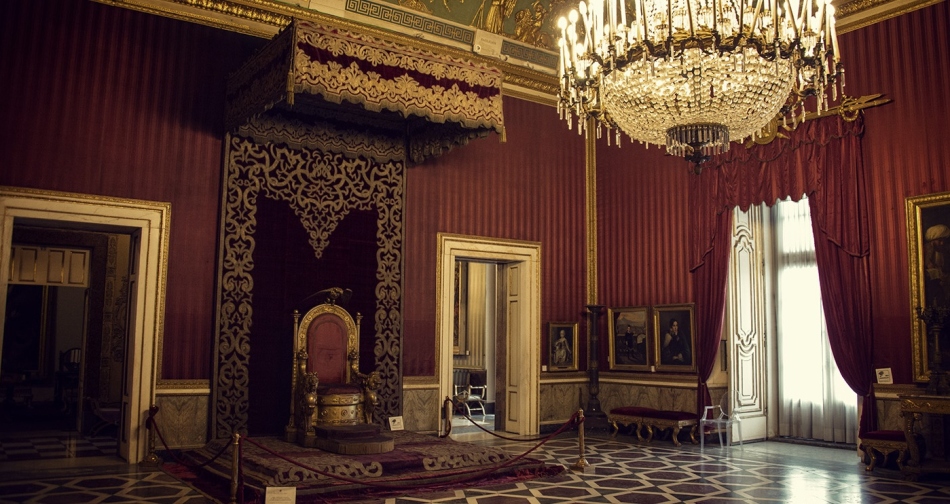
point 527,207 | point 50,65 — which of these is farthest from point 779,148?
point 50,65

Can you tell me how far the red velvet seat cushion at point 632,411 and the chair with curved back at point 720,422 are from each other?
71cm

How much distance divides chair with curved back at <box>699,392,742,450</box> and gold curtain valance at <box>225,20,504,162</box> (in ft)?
15.1

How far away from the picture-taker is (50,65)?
7953 mm

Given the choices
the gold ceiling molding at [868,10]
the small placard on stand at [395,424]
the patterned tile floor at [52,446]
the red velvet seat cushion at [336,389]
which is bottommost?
the patterned tile floor at [52,446]

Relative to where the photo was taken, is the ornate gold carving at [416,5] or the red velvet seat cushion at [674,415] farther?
the ornate gold carving at [416,5]

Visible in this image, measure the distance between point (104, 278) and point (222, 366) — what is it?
4.74m

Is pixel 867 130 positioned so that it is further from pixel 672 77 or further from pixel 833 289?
pixel 672 77

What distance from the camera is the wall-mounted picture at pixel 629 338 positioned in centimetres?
1093

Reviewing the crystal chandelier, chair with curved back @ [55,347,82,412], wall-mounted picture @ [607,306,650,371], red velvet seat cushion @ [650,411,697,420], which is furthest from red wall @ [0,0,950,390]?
chair with curved back @ [55,347,82,412]

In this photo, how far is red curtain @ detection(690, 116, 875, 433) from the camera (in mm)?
8531

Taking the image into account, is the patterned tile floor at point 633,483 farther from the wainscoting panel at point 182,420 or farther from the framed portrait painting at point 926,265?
the framed portrait painting at point 926,265

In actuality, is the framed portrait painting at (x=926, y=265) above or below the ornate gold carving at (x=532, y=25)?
below

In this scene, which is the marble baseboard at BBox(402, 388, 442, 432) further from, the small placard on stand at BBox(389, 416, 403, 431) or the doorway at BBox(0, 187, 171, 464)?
the doorway at BBox(0, 187, 171, 464)

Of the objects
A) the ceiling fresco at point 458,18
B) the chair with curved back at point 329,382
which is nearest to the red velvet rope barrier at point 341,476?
the chair with curved back at point 329,382
